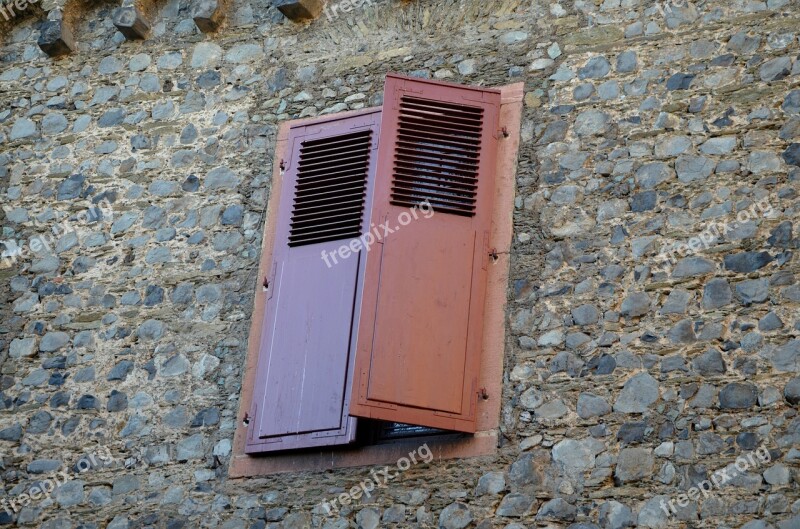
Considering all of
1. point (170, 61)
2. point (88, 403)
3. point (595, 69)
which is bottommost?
point (88, 403)

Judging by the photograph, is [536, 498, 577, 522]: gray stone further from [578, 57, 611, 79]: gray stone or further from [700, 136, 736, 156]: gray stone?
[578, 57, 611, 79]: gray stone

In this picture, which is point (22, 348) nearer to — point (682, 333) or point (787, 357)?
point (682, 333)

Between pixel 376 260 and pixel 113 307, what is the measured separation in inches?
72.3

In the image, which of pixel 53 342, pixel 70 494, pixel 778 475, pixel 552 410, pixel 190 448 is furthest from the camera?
pixel 53 342

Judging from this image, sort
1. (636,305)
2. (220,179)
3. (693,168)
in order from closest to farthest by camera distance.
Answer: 1. (636,305)
2. (693,168)
3. (220,179)

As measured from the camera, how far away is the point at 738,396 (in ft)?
23.5

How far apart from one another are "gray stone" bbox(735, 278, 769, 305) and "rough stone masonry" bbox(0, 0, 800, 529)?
0.5 inches

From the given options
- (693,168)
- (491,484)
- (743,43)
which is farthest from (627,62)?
(491,484)

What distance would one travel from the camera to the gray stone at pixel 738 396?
7133 mm

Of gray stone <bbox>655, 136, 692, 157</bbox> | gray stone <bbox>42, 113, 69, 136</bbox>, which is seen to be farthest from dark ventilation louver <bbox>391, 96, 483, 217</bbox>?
gray stone <bbox>42, 113, 69, 136</bbox>

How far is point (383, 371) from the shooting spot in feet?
24.9

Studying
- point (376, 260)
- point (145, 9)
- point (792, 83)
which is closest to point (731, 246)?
point (792, 83)

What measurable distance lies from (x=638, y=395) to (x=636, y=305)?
51cm

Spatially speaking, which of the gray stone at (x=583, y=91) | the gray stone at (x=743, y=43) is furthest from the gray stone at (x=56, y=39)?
the gray stone at (x=743, y=43)
